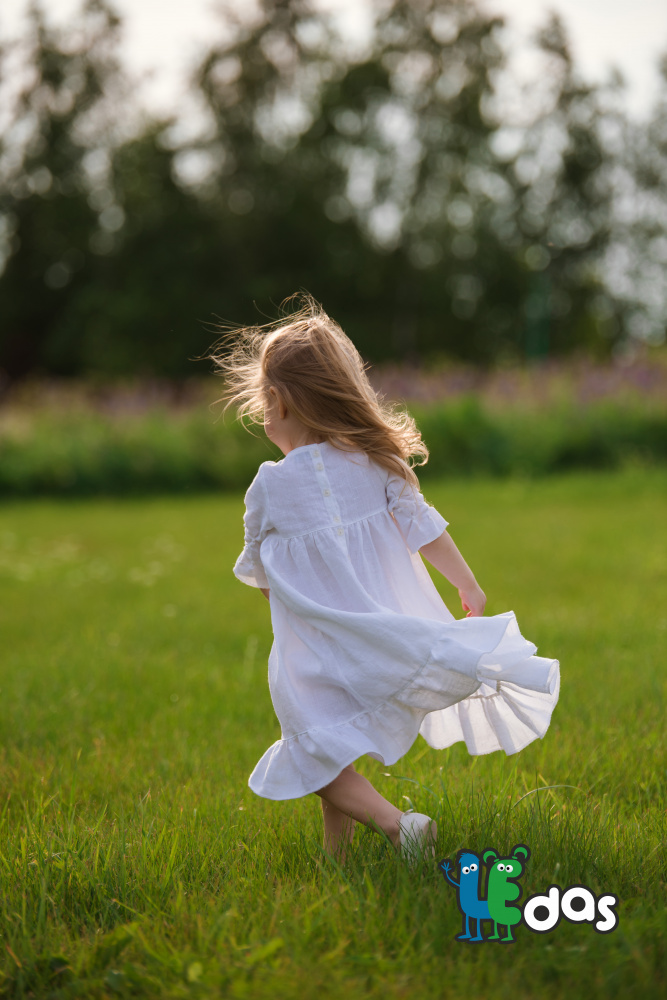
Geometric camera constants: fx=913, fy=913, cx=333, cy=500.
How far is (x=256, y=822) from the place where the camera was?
2732mm

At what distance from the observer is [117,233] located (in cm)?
3606

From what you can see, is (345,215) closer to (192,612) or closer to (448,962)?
(192,612)

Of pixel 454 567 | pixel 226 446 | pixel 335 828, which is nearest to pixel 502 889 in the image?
pixel 335 828

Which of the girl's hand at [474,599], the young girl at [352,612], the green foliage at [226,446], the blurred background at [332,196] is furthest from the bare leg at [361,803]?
the blurred background at [332,196]

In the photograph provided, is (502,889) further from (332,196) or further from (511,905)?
(332,196)

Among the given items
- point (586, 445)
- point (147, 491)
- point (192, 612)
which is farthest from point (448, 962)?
point (147, 491)

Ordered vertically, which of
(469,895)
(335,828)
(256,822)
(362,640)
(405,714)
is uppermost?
(362,640)

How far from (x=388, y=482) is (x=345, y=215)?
107 ft

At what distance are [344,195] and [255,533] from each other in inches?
1284

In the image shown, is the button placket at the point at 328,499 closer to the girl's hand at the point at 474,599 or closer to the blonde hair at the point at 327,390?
the blonde hair at the point at 327,390

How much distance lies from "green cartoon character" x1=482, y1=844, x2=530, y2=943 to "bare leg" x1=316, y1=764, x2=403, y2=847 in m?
0.24

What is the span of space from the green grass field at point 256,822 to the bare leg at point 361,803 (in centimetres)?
11

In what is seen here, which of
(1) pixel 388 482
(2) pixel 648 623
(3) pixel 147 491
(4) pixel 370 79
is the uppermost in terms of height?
(4) pixel 370 79

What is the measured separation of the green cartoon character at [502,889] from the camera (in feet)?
6.58
